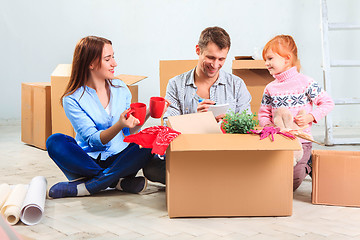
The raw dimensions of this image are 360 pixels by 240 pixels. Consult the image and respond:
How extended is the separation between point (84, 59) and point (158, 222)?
821 millimetres

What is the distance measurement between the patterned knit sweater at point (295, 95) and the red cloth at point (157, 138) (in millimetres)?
642

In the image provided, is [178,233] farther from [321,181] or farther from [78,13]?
[78,13]

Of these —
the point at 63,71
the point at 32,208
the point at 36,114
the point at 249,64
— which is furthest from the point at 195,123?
the point at 36,114

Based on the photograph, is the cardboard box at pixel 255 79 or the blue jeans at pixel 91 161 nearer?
the blue jeans at pixel 91 161

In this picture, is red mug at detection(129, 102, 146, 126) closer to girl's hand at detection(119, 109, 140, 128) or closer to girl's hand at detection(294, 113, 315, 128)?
girl's hand at detection(119, 109, 140, 128)

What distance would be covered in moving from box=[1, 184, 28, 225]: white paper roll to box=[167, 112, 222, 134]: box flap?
0.64m

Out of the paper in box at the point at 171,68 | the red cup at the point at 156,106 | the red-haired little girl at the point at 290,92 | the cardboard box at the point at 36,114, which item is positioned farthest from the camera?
the cardboard box at the point at 36,114

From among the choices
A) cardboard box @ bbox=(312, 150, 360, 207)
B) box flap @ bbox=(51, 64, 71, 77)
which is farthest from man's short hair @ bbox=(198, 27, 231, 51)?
box flap @ bbox=(51, 64, 71, 77)

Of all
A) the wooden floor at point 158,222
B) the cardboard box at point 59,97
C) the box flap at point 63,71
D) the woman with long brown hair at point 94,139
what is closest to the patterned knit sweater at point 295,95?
the wooden floor at point 158,222

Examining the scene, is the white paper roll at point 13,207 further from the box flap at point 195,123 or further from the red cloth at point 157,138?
the box flap at point 195,123

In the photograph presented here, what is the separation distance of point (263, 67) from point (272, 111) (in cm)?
64

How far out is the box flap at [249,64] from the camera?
2.89 metres

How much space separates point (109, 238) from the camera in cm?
→ 168

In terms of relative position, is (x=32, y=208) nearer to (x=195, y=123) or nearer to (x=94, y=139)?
(x=94, y=139)
